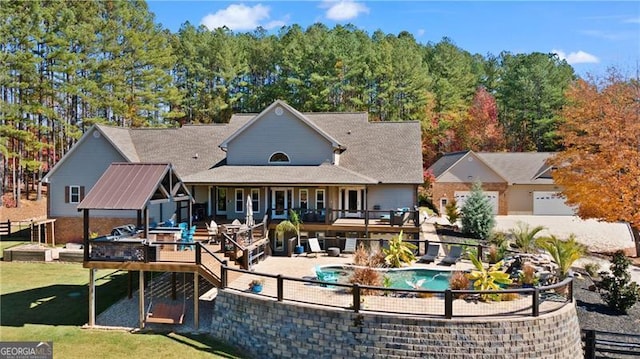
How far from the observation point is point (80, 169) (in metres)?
24.3

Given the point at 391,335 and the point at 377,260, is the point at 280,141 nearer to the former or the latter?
the point at 377,260

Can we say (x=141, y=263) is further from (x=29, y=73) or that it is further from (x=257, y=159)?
(x=29, y=73)

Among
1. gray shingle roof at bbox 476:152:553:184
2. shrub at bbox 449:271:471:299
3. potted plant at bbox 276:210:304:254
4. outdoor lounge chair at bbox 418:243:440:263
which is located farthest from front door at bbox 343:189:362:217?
gray shingle roof at bbox 476:152:553:184

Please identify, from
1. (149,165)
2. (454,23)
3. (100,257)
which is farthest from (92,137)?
(454,23)

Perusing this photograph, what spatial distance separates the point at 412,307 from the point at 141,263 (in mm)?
8252

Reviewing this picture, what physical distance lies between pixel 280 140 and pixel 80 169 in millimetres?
10592

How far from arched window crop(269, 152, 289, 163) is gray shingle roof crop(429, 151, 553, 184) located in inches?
668

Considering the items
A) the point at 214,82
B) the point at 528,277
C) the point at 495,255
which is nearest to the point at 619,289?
the point at 528,277

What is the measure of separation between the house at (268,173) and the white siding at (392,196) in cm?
5

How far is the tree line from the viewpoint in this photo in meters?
34.1

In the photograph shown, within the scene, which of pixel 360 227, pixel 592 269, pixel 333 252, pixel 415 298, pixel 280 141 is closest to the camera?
pixel 415 298

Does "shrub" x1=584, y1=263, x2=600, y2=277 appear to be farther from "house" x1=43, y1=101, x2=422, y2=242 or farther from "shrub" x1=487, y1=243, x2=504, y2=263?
"house" x1=43, y1=101, x2=422, y2=242

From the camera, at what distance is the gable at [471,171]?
36.2m

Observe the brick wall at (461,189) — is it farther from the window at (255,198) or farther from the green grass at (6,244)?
the green grass at (6,244)
